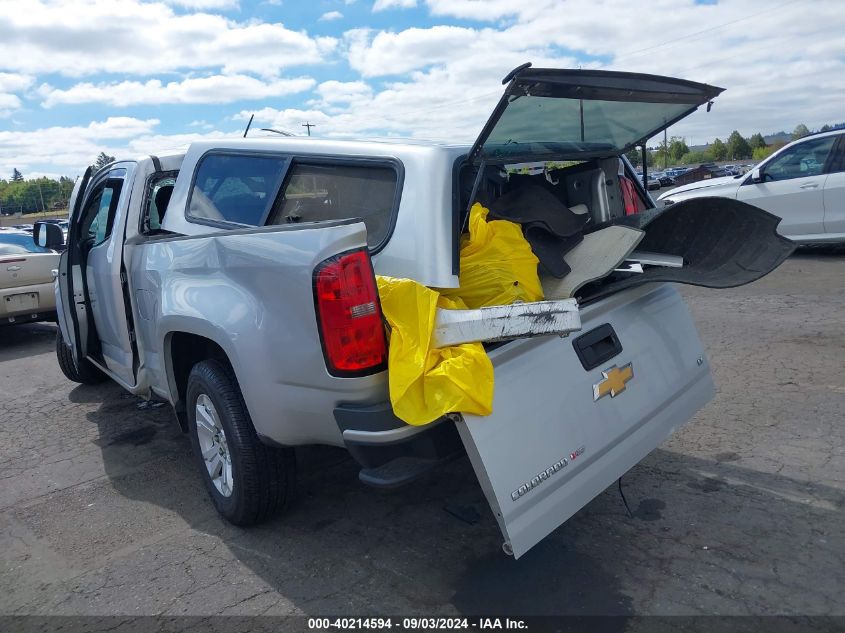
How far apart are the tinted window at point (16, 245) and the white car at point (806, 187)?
8.86 m

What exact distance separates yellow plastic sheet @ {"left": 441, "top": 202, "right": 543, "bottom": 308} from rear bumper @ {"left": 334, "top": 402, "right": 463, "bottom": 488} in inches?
26.2

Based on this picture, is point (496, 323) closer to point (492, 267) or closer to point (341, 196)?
point (492, 267)

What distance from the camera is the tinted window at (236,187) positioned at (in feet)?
12.3

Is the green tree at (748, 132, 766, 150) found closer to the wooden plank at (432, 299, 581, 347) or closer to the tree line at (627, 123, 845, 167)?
the tree line at (627, 123, 845, 167)

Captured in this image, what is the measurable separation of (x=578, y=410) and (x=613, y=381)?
296 mm

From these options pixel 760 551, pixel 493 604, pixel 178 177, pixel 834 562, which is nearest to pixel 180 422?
pixel 178 177

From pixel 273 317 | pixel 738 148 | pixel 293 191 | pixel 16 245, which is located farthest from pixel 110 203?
pixel 738 148

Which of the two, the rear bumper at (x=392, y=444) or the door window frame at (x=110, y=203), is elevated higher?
the door window frame at (x=110, y=203)

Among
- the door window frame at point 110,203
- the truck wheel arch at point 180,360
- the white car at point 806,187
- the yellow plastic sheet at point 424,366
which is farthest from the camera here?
the white car at point 806,187

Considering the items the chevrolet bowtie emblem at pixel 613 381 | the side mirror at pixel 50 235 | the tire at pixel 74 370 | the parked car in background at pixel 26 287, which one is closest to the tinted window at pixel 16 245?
the parked car in background at pixel 26 287

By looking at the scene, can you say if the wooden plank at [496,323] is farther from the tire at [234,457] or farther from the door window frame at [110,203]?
the door window frame at [110,203]

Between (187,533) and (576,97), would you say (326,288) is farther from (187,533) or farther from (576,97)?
(187,533)

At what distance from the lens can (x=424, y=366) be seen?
2680mm

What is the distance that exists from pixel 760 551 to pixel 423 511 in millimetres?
1618
